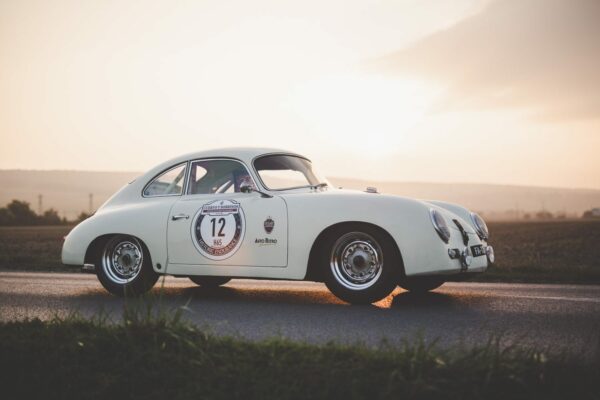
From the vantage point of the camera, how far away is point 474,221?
7.55m

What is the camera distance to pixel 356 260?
614cm

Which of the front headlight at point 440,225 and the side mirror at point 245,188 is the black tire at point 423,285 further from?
the side mirror at point 245,188

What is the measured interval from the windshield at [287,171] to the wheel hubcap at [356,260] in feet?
4.09

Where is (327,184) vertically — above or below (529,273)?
above

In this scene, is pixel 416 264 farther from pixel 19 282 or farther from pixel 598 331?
pixel 19 282

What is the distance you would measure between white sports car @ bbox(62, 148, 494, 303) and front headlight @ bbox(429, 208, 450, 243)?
0.6 inches

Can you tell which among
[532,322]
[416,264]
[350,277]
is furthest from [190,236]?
[532,322]

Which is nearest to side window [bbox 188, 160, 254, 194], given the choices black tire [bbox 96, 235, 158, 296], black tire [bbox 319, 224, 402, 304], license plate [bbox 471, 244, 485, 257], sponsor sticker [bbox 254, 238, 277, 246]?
sponsor sticker [bbox 254, 238, 277, 246]

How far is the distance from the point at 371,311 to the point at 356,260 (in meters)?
0.61

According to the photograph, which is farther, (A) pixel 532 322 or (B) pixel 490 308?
(B) pixel 490 308

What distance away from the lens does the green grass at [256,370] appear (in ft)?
9.61

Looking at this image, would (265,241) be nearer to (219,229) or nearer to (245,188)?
(219,229)

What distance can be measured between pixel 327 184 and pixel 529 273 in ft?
17.6

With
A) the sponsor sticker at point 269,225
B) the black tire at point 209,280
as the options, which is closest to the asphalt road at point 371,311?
the black tire at point 209,280
